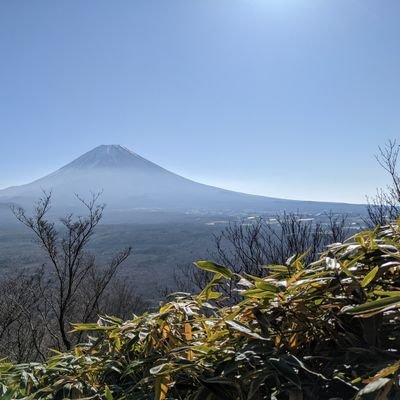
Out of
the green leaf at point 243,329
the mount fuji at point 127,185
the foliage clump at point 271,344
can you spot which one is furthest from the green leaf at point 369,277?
the mount fuji at point 127,185

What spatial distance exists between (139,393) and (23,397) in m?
0.24

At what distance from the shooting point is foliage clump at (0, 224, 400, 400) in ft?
1.73

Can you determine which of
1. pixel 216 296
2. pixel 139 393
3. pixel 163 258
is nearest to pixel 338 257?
pixel 216 296

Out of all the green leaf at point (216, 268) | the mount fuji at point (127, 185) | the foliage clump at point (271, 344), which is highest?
the mount fuji at point (127, 185)

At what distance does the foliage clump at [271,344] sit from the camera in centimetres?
53

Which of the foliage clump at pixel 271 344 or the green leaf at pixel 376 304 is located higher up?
the green leaf at pixel 376 304

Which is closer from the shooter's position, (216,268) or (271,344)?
(271,344)

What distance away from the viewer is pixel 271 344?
0.60 m

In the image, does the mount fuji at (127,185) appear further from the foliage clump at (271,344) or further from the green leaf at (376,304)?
the green leaf at (376,304)

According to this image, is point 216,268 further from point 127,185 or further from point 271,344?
point 127,185

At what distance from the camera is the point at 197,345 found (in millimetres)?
667

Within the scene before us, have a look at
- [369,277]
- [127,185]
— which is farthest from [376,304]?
[127,185]

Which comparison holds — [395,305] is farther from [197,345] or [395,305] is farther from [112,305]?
[112,305]

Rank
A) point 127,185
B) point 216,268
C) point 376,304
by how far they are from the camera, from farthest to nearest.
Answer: point 127,185 < point 216,268 < point 376,304
